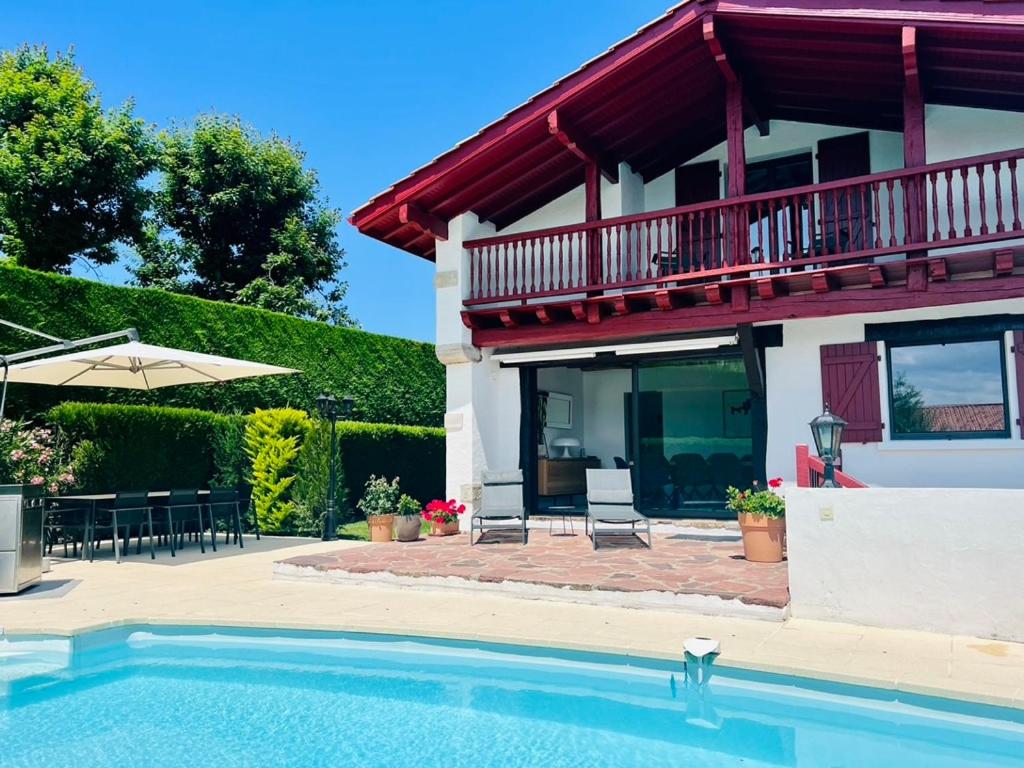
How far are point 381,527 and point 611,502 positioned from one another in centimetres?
→ 329

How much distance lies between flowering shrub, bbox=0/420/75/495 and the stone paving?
442 centimetres

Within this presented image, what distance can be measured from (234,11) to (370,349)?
9.16m

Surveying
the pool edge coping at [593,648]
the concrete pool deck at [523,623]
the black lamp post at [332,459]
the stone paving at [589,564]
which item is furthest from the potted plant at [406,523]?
the pool edge coping at [593,648]

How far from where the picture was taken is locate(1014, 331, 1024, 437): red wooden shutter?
8492 millimetres

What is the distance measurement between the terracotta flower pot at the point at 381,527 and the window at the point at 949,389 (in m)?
6.54

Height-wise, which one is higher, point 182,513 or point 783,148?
point 783,148

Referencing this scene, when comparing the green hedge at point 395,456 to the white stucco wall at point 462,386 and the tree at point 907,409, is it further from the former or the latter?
the tree at point 907,409

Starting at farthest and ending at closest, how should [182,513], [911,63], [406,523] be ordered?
1. [182,513]
2. [406,523]
3. [911,63]

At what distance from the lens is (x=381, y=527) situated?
34.1ft

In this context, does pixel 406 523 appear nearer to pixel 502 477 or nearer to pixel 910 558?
pixel 502 477

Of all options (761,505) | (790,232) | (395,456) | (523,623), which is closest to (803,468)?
(761,505)

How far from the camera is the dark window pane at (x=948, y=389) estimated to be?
8.79 m

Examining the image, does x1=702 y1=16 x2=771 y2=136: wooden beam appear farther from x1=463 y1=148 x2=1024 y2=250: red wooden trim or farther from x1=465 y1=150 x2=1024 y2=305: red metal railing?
x1=463 y1=148 x2=1024 y2=250: red wooden trim

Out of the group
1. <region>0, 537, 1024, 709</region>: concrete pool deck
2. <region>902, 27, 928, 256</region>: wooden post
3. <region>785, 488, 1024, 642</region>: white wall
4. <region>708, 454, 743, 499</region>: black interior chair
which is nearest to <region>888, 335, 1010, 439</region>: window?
<region>902, 27, 928, 256</region>: wooden post
